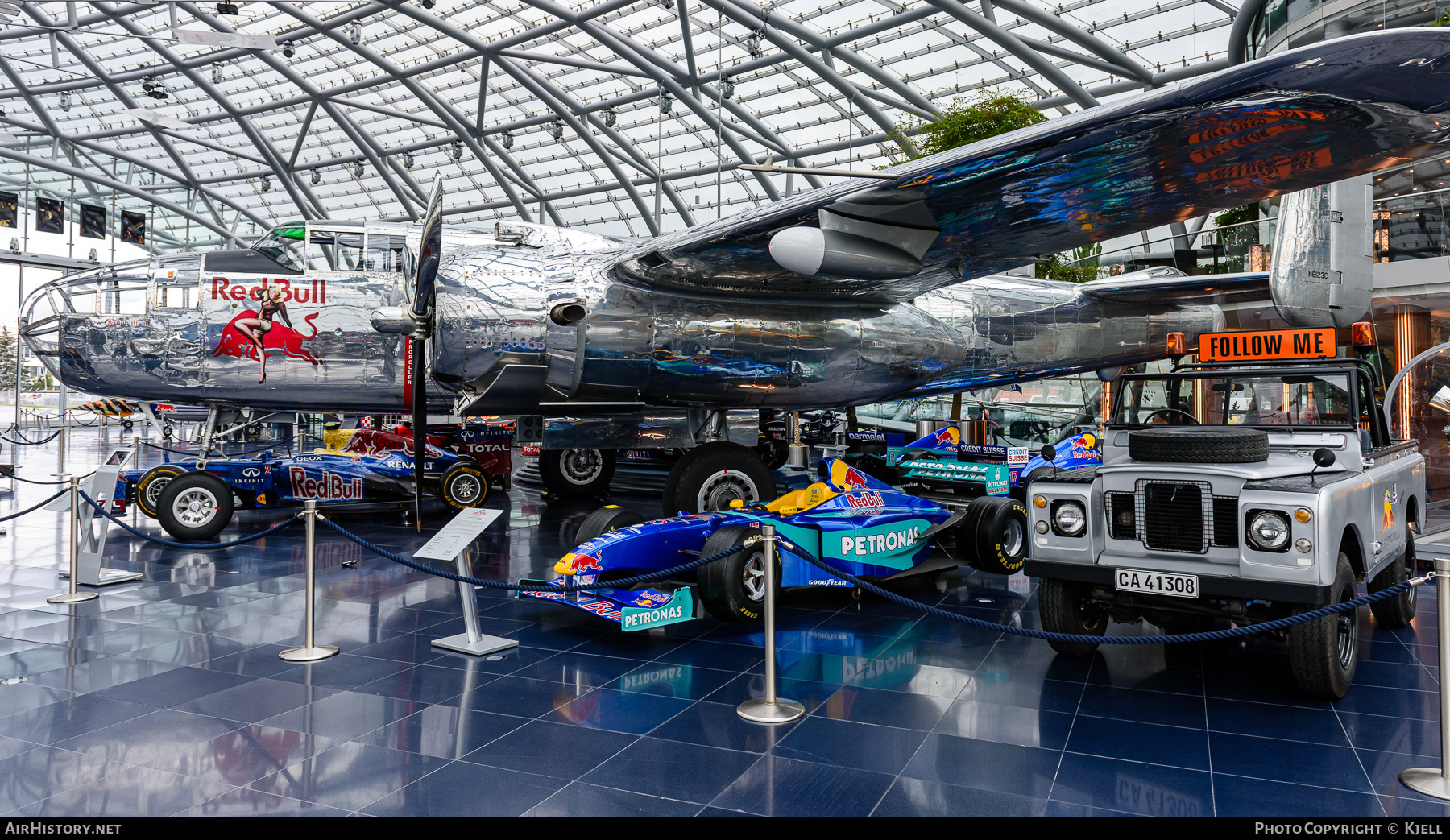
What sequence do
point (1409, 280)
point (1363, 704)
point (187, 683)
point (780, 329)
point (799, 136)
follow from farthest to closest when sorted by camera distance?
point (799, 136), point (1409, 280), point (780, 329), point (187, 683), point (1363, 704)

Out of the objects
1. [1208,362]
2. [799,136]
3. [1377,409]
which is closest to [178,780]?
[1208,362]

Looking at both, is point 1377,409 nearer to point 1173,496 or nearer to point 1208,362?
point 1208,362

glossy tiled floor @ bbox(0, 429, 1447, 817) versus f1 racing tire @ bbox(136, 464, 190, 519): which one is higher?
f1 racing tire @ bbox(136, 464, 190, 519)

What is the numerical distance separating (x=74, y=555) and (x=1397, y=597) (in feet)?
38.4

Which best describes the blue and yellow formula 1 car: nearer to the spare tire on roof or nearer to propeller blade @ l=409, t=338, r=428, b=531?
propeller blade @ l=409, t=338, r=428, b=531

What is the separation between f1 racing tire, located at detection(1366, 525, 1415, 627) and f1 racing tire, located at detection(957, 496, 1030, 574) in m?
2.85

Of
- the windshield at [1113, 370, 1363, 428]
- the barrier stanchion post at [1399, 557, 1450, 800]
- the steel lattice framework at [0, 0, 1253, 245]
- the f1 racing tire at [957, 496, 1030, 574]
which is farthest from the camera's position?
the steel lattice framework at [0, 0, 1253, 245]

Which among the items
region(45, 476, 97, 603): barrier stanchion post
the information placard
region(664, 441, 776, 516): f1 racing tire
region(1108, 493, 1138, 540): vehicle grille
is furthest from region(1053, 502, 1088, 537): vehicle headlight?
region(45, 476, 97, 603): barrier stanchion post

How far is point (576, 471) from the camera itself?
16266 millimetres

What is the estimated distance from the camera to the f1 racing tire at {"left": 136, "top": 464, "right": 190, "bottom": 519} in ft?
37.6

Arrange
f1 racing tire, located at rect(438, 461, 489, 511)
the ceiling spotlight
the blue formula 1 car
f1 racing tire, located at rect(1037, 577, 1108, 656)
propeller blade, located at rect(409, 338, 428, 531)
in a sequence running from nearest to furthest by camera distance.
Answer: f1 racing tire, located at rect(1037, 577, 1108, 656) → propeller blade, located at rect(409, 338, 428, 531) → the blue formula 1 car → f1 racing tire, located at rect(438, 461, 489, 511) → the ceiling spotlight

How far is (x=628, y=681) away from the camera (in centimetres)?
583

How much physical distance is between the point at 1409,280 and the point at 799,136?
2560 cm

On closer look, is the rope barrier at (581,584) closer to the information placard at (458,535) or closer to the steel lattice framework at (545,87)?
the information placard at (458,535)
